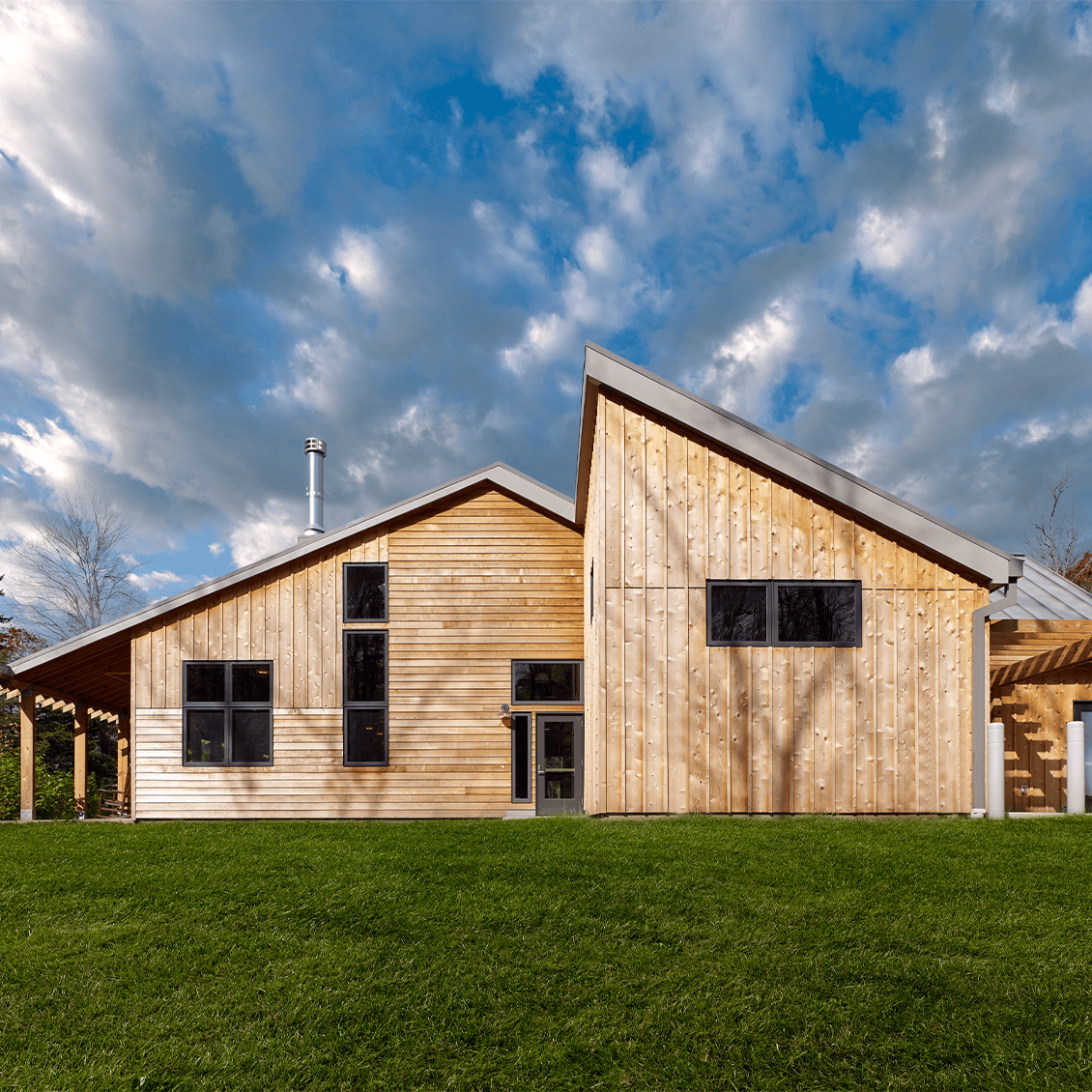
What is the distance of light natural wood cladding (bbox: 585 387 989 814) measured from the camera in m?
7.34

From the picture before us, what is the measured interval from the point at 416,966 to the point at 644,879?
200 cm

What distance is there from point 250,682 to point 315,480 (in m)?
6.45

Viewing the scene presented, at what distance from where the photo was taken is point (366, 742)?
1057 cm

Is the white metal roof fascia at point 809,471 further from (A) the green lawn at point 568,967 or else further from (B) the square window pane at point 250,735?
(B) the square window pane at point 250,735

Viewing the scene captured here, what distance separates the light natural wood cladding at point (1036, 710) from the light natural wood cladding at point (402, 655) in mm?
6051

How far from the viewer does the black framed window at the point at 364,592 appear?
10836 millimetres

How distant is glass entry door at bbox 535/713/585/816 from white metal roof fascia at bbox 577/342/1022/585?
5468 mm

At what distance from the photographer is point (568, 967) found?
3.73m

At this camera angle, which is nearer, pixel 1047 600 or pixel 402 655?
pixel 1047 600

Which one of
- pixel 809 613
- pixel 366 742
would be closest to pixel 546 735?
pixel 366 742

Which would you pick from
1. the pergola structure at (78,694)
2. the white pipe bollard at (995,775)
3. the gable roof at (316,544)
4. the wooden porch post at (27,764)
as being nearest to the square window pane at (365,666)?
the gable roof at (316,544)

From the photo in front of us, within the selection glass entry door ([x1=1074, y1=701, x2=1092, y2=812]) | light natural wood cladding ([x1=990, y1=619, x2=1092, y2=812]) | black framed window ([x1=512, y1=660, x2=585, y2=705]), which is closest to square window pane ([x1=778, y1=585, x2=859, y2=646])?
light natural wood cladding ([x1=990, y1=619, x2=1092, y2=812])

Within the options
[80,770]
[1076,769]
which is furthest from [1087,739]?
[80,770]

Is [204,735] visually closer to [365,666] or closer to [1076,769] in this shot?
[365,666]
